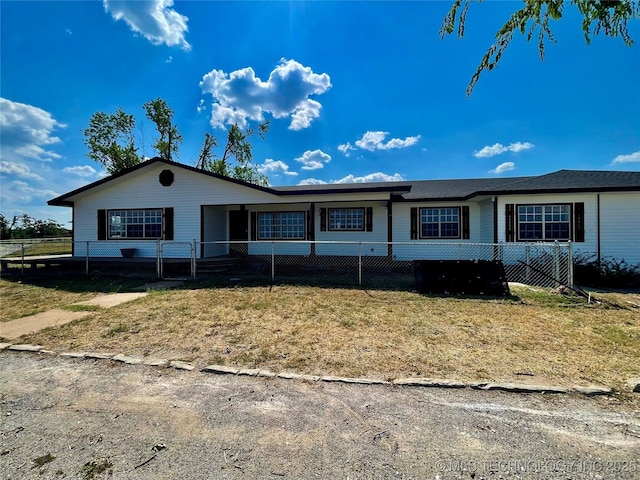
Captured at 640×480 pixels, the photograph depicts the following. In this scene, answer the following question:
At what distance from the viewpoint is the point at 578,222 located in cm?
1101

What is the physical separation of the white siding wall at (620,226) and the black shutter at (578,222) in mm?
576

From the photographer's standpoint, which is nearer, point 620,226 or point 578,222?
point 620,226

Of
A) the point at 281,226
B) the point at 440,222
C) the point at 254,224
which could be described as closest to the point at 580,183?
the point at 440,222

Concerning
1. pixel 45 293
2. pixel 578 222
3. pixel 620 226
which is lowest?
pixel 45 293

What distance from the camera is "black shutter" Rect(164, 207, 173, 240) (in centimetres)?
1366

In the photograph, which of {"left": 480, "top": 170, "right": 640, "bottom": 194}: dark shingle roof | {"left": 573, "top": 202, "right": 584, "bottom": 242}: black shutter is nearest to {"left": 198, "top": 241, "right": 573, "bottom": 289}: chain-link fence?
{"left": 573, "top": 202, "right": 584, "bottom": 242}: black shutter

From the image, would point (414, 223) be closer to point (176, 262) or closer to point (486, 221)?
point (486, 221)

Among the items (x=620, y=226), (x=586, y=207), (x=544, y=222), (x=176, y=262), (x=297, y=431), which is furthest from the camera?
(x=176, y=262)

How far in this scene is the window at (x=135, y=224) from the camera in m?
14.0

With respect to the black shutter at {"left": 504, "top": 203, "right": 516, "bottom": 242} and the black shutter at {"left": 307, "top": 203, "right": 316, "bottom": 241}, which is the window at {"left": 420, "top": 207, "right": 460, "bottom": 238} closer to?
the black shutter at {"left": 504, "top": 203, "right": 516, "bottom": 242}

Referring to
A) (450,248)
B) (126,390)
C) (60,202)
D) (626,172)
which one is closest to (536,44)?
(126,390)

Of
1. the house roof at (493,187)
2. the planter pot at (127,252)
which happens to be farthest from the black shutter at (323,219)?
the planter pot at (127,252)

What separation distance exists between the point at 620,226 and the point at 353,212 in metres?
9.55

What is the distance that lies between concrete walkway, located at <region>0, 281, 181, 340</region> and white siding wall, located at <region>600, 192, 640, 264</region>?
15.1 metres
